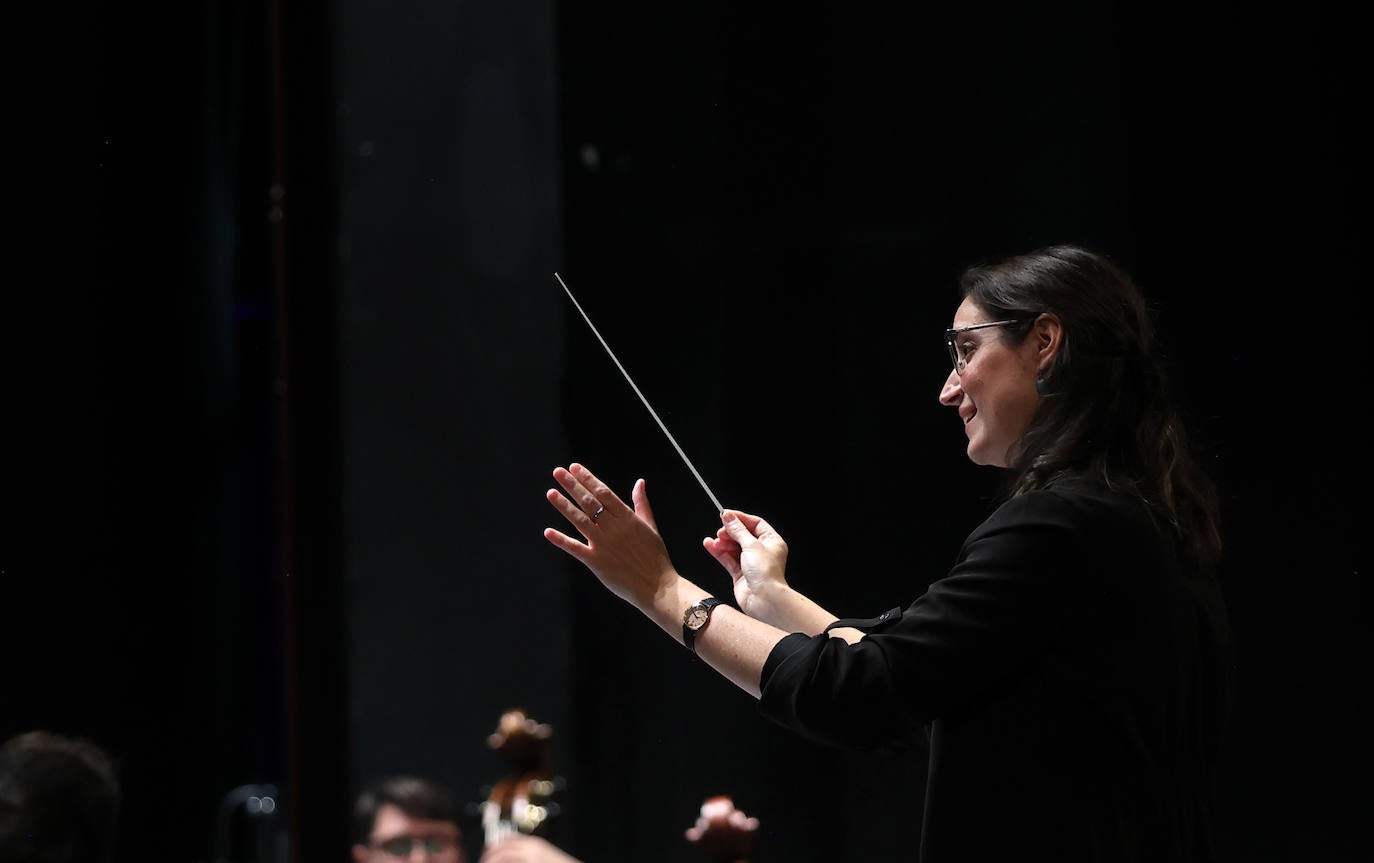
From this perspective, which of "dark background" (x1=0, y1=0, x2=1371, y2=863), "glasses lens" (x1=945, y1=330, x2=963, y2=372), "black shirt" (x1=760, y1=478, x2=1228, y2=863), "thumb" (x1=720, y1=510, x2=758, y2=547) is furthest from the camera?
"dark background" (x1=0, y1=0, x2=1371, y2=863)

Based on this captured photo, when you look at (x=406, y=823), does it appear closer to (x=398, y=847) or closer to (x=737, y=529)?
(x=398, y=847)

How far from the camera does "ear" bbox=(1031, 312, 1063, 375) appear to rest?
1.41 metres

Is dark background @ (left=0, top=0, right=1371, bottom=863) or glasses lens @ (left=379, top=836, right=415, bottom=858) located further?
dark background @ (left=0, top=0, right=1371, bottom=863)

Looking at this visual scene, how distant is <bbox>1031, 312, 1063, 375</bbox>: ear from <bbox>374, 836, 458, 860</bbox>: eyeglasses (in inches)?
34.3

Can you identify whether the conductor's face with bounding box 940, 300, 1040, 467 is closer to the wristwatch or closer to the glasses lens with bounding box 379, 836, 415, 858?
the wristwatch

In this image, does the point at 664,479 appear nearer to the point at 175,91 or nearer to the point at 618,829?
the point at 618,829

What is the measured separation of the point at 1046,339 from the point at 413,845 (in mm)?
967

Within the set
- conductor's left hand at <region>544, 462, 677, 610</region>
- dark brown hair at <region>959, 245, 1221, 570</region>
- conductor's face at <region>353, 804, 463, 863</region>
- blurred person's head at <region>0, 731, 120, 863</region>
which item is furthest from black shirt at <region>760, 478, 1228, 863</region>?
blurred person's head at <region>0, 731, 120, 863</region>

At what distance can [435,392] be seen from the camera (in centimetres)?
198

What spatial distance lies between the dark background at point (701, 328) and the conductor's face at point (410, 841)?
5.5 inches

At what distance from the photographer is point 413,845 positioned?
172 cm

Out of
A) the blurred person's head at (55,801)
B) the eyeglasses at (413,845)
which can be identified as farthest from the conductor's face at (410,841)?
the blurred person's head at (55,801)

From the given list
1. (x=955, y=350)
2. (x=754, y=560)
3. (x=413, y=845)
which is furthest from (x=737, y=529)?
(x=413, y=845)

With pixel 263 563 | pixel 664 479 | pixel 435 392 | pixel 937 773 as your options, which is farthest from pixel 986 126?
pixel 263 563
